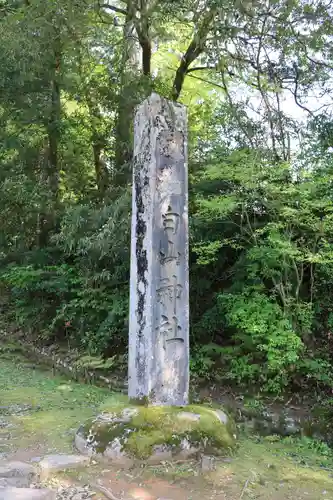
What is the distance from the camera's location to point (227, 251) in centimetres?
772

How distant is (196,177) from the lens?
794cm

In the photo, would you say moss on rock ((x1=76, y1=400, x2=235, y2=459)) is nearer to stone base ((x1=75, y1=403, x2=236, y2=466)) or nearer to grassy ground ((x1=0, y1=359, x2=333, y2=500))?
stone base ((x1=75, y1=403, x2=236, y2=466))

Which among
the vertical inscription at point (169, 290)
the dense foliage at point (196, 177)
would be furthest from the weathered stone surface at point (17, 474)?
the dense foliage at point (196, 177)

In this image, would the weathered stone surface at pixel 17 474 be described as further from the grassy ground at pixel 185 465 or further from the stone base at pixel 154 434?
the stone base at pixel 154 434

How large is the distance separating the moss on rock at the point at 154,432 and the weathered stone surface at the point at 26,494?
709 millimetres

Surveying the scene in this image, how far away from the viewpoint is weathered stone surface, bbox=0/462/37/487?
3.11 meters

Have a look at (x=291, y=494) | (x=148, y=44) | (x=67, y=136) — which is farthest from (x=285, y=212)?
(x=67, y=136)

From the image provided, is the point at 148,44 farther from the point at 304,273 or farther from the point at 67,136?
the point at 304,273

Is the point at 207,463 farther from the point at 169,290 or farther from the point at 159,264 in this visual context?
the point at 159,264

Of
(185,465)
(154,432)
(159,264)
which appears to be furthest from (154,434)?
(159,264)

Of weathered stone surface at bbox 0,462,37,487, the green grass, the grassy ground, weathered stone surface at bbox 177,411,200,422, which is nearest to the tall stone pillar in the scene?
weathered stone surface at bbox 177,411,200,422

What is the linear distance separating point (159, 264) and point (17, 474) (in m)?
1.99

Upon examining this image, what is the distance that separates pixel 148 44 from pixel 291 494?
24.4ft

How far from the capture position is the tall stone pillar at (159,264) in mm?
4062
